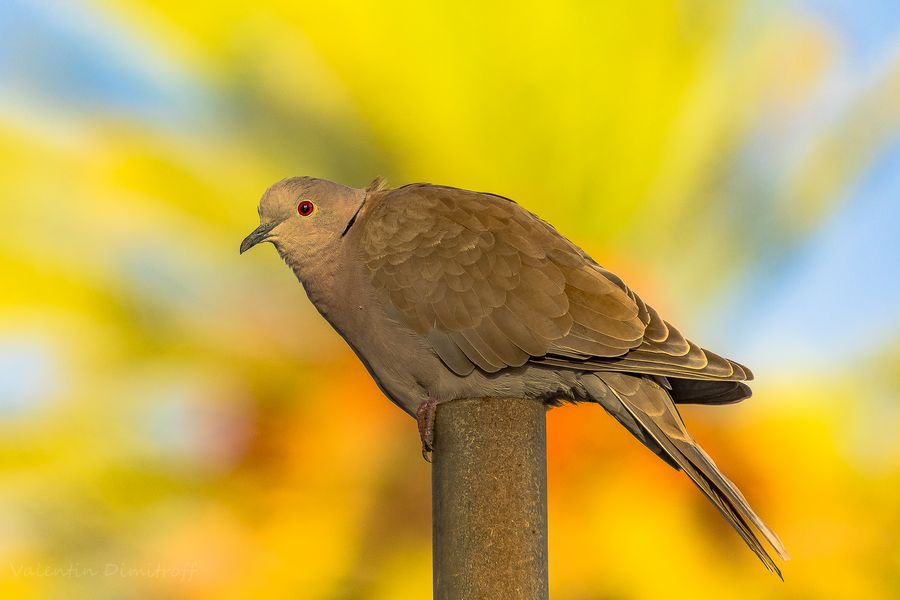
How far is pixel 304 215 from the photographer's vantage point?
670 cm

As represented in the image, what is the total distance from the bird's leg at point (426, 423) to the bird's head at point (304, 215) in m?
1.40

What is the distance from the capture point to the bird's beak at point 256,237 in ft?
22.2

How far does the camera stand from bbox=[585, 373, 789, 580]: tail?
514 centimetres

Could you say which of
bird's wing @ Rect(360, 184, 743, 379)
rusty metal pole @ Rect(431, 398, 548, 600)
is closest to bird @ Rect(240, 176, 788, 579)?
bird's wing @ Rect(360, 184, 743, 379)

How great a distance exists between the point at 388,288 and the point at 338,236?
27.6 inches

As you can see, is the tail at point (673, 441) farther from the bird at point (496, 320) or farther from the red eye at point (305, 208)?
the red eye at point (305, 208)

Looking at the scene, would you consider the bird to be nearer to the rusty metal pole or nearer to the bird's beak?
the bird's beak

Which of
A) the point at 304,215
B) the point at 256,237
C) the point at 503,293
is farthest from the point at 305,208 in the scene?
the point at 503,293

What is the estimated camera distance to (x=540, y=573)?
466 centimetres

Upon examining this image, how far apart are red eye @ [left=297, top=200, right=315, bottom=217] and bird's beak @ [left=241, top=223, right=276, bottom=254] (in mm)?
234

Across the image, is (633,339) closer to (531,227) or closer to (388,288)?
(531,227)

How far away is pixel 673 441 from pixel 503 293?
131 centimetres

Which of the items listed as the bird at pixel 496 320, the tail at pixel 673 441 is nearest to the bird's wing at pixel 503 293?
the bird at pixel 496 320

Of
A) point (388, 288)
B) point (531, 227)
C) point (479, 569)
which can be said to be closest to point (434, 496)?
point (479, 569)
